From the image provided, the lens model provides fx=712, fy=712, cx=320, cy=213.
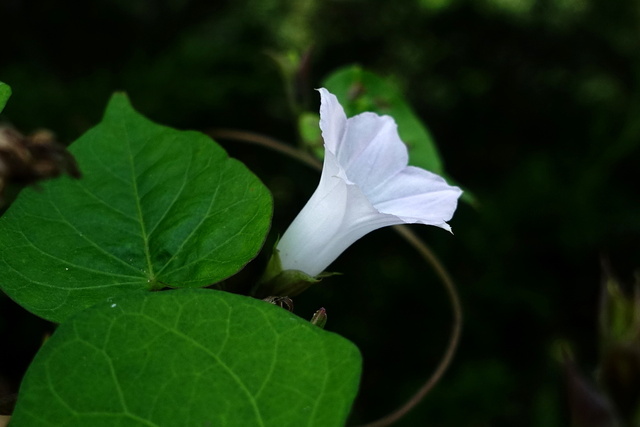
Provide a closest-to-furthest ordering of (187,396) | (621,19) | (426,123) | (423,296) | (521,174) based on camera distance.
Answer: (187,396)
(423,296)
(521,174)
(426,123)
(621,19)

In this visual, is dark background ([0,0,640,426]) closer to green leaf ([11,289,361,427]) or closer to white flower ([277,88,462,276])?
white flower ([277,88,462,276])

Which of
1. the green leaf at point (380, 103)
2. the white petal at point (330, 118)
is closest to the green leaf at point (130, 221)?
the white petal at point (330, 118)

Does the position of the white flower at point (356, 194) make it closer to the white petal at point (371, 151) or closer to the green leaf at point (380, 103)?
the white petal at point (371, 151)

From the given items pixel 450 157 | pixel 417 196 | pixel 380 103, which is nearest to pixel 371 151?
pixel 417 196

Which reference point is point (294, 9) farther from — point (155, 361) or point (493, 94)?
point (155, 361)

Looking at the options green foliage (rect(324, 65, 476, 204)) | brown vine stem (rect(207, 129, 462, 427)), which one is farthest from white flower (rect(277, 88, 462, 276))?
green foliage (rect(324, 65, 476, 204))

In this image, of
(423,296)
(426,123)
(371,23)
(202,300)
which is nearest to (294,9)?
(371,23)

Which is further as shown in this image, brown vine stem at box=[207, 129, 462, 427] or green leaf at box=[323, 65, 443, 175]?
green leaf at box=[323, 65, 443, 175]
